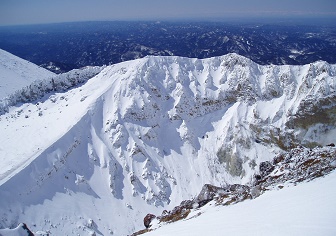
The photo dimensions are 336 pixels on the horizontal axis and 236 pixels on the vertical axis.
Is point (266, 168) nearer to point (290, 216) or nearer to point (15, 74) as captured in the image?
point (290, 216)

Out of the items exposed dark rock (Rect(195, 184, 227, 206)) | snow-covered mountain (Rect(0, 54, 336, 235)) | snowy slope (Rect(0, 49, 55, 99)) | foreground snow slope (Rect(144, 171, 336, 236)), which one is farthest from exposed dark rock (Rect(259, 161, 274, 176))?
snowy slope (Rect(0, 49, 55, 99))

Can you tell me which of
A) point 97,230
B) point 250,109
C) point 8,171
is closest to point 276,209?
point 97,230

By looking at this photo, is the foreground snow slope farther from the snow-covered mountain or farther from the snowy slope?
the snowy slope

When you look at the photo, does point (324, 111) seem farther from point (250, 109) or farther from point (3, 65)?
point (3, 65)

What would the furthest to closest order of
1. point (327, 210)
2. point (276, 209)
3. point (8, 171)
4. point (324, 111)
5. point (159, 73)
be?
point (159, 73), point (324, 111), point (8, 171), point (276, 209), point (327, 210)

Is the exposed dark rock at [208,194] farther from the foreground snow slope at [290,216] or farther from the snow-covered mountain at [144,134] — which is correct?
the snow-covered mountain at [144,134]

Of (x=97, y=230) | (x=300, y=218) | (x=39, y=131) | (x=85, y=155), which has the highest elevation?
(x=300, y=218)

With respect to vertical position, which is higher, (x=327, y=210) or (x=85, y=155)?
(x=327, y=210)
